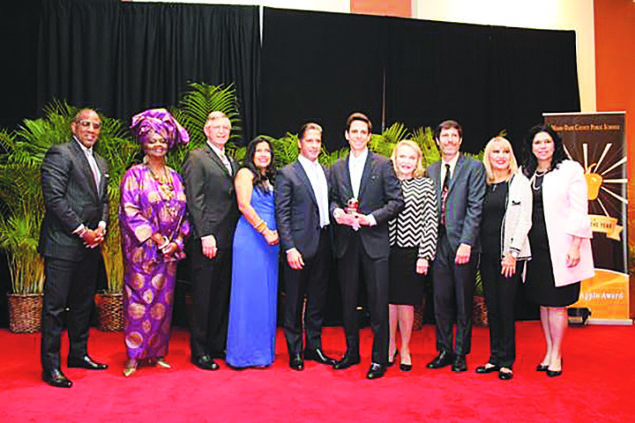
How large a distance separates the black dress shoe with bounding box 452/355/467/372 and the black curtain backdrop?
300cm

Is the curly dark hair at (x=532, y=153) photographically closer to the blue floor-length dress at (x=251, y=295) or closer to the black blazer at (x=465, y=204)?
the black blazer at (x=465, y=204)

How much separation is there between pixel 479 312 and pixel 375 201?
2.48 m

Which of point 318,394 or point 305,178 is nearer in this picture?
point 318,394

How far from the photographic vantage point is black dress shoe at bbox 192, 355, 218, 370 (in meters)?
3.94

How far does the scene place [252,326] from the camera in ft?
13.0

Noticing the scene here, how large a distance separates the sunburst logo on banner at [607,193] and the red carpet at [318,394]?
184 cm

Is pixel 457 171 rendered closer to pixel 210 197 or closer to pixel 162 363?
pixel 210 197

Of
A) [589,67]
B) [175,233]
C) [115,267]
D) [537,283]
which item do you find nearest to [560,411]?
[537,283]

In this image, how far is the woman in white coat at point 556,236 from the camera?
3766 mm

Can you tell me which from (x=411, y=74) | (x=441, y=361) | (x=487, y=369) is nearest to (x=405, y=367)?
(x=441, y=361)

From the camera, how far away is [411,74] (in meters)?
6.60

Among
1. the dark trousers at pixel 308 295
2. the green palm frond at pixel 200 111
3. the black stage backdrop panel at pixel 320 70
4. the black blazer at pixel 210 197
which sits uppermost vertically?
the black stage backdrop panel at pixel 320 70

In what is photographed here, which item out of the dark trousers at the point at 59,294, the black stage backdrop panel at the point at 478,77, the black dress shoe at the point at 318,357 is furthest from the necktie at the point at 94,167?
the black stage backdrop panel at the point at 478,77

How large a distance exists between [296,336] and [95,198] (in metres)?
1.57
